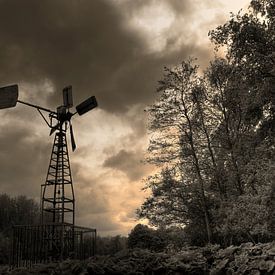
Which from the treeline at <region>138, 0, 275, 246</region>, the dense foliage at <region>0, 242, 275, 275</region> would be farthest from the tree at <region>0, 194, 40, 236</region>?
the dense foliage at <region>0, 242, 275, 275</region>

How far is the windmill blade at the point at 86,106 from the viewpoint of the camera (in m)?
21.8

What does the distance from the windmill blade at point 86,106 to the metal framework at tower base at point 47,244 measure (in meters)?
7.06

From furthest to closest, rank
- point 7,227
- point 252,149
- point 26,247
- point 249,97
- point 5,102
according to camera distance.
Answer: point 7,227
point 5,102
point 252,149
point 249,97
point 26,247

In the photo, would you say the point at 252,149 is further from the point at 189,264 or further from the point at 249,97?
the point at 189,264

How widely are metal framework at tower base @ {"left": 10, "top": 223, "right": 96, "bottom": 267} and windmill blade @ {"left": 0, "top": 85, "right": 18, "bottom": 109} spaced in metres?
7.01

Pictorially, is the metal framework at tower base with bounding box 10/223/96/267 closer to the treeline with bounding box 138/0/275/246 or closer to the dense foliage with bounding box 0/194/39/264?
the treeline with bounding box 138/0/275/246

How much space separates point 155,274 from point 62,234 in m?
5.21

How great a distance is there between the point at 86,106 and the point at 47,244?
846 centimetres

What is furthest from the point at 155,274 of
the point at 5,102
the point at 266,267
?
the point at 5,102

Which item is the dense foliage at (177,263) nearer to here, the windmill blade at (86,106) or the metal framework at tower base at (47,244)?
the metal framework at tower base at (47,244)

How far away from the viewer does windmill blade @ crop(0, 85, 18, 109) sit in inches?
813

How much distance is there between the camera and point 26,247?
15695mm

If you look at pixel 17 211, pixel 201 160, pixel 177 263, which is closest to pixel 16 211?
pixel 17 211

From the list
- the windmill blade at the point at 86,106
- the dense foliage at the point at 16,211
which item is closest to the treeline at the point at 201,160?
the windmill blade at the point at 86,106
